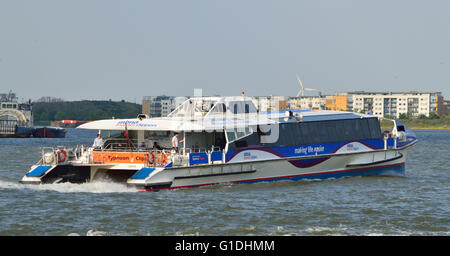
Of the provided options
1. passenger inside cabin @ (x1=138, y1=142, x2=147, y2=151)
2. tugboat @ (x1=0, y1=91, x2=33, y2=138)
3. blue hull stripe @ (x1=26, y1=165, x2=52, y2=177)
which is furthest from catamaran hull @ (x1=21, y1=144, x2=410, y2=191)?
tugboat @ (x1=0, y1=91, x2=33, y2=138)

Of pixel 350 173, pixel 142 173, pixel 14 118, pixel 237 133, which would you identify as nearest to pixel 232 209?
pixel 142 173

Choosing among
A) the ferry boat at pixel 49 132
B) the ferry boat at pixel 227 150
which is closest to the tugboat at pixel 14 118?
the ferry boat at pixel 49 132

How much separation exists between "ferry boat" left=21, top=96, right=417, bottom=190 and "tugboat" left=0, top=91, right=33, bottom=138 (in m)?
87.6

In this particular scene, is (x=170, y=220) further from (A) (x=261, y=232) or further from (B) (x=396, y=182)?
(B) (x=396, y=182)


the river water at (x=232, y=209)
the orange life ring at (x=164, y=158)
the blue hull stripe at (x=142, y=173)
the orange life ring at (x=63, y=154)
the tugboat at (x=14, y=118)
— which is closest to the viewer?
the river water at (x=232, y=209)

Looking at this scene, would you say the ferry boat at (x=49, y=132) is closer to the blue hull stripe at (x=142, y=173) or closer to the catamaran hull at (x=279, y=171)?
the catamaran hull at (x=279, y=171)

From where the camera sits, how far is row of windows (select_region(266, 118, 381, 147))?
80.0ft

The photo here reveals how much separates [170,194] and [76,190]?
3203 mm

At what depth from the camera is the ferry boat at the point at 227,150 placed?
71.5 feet

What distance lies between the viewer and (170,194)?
20.7 metres

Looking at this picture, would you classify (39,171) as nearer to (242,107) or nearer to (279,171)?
(242,107)

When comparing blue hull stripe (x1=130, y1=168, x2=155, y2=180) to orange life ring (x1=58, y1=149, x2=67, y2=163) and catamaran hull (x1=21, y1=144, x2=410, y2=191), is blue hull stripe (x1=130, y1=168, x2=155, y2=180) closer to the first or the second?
catamaran hull (x1=21, y1=144, x2=410, y2=191)

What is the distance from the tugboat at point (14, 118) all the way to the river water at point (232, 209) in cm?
8814
